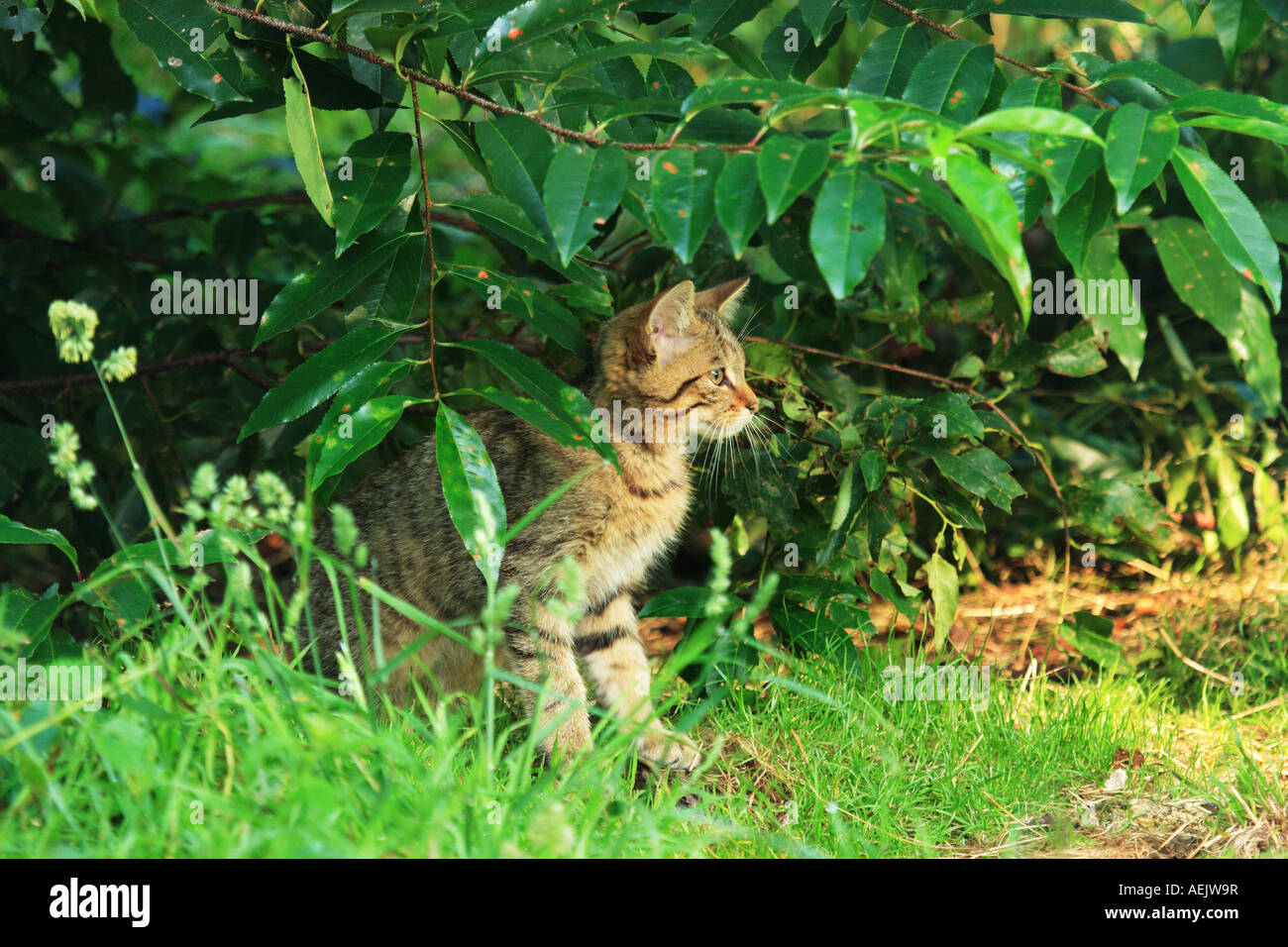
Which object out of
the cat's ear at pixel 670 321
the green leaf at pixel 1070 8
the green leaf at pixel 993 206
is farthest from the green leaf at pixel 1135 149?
the cat's ear at pixel 670 321

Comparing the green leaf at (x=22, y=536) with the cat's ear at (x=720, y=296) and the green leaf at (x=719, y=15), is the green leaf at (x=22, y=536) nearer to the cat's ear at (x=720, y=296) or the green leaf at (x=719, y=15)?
the green leaf at (x=719, y=15)

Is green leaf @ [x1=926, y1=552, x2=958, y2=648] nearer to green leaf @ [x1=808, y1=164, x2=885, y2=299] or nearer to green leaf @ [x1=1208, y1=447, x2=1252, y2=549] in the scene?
green leaf @ [x1=1208, y1=447, x2=1252, y2=549]

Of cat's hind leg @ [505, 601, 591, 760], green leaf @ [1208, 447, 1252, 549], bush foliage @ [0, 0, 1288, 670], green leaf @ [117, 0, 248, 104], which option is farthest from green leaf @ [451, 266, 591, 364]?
green leaf @ [1208, 447, 1252, 549]

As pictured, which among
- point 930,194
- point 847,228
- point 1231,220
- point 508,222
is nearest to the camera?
point 847,228

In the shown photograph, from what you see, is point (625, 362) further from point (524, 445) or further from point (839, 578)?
point (839, 578)

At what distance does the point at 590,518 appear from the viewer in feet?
10.3

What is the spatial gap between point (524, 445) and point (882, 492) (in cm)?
115

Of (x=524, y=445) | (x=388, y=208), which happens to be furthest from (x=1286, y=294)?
(x=388, y=208)

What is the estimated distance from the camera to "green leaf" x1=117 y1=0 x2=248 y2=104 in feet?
7.59

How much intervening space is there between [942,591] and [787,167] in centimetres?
210

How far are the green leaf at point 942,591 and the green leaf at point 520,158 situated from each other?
6.26 ft

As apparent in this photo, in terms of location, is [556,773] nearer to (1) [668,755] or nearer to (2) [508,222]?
(1) [668,755]

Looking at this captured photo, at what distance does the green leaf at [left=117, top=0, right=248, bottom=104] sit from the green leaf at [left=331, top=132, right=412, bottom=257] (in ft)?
0.88

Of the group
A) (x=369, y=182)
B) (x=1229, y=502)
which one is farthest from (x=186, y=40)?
(x=1229, y=502)
